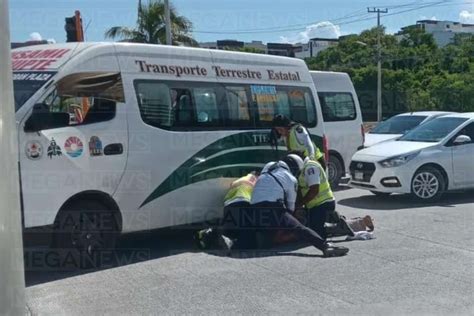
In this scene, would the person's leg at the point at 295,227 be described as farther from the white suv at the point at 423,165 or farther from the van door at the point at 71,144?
the white suv at the point at 423,165

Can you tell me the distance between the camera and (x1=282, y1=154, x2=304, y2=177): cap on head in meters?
8.52

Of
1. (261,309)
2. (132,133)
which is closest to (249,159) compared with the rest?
(132,133)

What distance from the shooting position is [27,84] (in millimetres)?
6914

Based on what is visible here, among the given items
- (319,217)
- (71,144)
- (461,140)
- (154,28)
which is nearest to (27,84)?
(71,144)

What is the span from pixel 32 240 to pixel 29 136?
169 cm

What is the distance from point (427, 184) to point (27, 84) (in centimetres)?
725

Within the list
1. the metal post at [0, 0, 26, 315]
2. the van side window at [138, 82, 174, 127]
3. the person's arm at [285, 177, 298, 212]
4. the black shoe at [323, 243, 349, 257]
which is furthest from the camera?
the person's arm at [285, 177, 298, 212]

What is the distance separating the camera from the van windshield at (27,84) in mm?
6736

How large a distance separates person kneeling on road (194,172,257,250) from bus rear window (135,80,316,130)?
2.87ft

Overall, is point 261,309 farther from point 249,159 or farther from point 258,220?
point 249,159

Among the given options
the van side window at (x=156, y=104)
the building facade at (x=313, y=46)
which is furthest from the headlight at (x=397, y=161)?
the building facade at (x=313, y=46)

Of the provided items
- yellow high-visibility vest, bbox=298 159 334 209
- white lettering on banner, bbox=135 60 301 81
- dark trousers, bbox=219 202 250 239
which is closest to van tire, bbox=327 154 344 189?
white lettering on banner, bbox=135 60 301 81

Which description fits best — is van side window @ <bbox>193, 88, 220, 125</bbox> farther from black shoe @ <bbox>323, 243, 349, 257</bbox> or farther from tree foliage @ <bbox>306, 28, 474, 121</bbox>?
tree foliage @ <bbox>306, 28, 474, 121</bbox>

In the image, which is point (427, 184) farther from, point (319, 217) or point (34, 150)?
point (34, 150)
